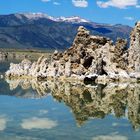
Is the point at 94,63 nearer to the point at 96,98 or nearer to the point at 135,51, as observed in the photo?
the point at 135,51

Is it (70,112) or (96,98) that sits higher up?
(96,98)

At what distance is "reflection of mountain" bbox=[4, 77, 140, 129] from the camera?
37825 mm

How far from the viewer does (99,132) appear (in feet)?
97.9

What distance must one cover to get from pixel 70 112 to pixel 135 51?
35091mm

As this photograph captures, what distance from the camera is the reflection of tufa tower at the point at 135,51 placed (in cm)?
7012

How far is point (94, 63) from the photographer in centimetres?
6831

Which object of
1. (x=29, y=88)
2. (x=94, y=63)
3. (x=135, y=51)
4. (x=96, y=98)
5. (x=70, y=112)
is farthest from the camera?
(x=135, y=51)

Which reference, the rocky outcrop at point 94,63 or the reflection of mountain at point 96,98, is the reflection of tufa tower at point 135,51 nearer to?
the rocky outcrop at point 94,63

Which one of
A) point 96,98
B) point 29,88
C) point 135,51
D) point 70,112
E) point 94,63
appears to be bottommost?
point 70,112

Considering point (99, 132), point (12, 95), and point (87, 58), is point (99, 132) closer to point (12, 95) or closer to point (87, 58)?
point (12, 95)

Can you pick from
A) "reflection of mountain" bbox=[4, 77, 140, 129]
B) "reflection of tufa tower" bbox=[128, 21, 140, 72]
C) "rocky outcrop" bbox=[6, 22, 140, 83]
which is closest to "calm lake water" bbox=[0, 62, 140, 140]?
"reflection of mountain" bbox=[4, 77, 140, 129]

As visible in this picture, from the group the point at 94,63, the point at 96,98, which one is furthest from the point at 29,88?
the point at 96,98

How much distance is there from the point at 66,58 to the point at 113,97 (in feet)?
94.1

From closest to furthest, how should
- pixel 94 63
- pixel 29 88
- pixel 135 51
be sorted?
1. pixel 29 88
2. pixel 94 63
3. pixel 135 51
